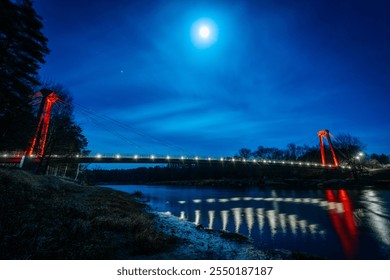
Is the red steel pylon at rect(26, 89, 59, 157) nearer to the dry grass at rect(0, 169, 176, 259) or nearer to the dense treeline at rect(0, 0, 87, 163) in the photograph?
the dense treeline at rect(0, 0, 87, 163)

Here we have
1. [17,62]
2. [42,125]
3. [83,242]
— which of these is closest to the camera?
[83,242]

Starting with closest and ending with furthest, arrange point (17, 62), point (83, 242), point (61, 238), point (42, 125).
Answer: point (61, 238)
point (83, 242)
point (17, 62)
point (42, 125)

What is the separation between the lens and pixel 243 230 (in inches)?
510

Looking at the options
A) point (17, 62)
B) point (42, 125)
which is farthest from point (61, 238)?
point (42, 125)

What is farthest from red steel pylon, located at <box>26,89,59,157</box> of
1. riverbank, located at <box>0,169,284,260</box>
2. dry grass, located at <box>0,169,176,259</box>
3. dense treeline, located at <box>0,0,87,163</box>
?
dry grass, located at <box>0,169,176,259</box>

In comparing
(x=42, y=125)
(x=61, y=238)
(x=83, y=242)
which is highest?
(x=42, y=125)

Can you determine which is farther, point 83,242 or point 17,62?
point 17,62

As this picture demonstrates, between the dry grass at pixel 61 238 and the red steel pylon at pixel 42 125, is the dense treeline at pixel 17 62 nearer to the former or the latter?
the red steel pylon at pixel 42 125

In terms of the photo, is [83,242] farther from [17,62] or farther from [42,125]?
[42,125]

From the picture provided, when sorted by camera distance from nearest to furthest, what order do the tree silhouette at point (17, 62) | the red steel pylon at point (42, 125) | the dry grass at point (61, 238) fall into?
1. the dry grass at point (61, 238)
2. the tree silhouette at point (17, 62)
3. the red steel pylon at point (42, 125)

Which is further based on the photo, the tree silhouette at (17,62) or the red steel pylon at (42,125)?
the red steel pylon at (42,125)

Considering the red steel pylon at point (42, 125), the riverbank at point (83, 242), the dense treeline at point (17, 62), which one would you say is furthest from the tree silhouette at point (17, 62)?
the riverbank at point (83, 242)
